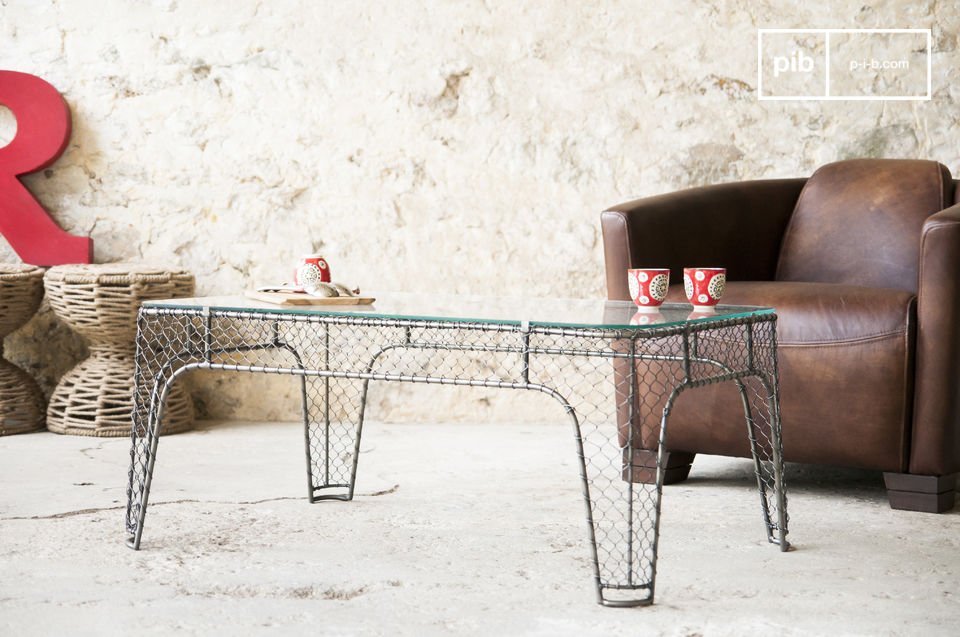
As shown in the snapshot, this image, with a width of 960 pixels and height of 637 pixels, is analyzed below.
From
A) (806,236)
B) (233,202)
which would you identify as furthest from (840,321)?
(233,202)

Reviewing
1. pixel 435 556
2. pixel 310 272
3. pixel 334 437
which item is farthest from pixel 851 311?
pixel 334 437

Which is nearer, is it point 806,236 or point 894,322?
point 894,322

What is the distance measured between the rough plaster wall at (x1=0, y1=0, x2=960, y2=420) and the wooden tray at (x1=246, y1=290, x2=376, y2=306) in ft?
5.27

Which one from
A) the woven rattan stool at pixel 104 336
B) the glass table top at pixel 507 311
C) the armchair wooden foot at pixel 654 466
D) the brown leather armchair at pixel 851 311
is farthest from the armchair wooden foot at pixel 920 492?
the woven rattan stool at pixel 104 336

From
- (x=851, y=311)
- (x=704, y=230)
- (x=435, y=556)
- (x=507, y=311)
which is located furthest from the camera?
(x=704, y=230)

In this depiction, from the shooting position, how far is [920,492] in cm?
254

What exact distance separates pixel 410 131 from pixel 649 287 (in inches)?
76.4

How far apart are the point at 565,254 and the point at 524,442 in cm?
70

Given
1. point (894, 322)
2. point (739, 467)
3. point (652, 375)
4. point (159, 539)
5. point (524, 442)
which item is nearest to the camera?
point (159, 539)

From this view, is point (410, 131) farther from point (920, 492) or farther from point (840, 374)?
point (920, 492)

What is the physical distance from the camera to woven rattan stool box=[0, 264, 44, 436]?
3701 millimetres

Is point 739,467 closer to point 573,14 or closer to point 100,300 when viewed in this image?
point 573,14

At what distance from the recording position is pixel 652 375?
9.10ft

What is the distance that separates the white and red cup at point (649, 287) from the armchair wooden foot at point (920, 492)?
2.71 ft
